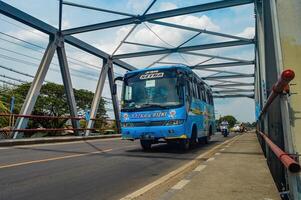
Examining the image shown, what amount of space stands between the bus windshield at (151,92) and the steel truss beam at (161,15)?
6336 mm

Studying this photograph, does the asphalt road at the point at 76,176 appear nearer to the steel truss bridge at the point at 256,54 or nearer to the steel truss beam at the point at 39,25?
the steel truss bridge at the point at 256,54

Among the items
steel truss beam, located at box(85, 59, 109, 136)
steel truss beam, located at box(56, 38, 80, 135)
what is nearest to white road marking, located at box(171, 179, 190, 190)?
steel truss beam, located at box(56, 38, 80, 135)

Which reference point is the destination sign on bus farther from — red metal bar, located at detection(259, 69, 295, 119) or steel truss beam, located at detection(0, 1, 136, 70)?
red metal bar, located at detection(259, 69, 295, 119)

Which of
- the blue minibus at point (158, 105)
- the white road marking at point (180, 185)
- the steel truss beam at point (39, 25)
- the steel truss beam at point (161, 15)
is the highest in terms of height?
the steel truss beam at point (161, 15)

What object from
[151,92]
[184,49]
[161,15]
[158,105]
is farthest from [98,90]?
[158,105]

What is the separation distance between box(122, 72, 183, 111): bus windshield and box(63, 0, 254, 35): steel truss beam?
634 centimetres

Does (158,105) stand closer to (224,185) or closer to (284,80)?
(224,185)

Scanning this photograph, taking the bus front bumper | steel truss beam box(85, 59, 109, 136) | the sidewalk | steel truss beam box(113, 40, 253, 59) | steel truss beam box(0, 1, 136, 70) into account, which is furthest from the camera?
steel truss beam box(85, 59, 109, 136)

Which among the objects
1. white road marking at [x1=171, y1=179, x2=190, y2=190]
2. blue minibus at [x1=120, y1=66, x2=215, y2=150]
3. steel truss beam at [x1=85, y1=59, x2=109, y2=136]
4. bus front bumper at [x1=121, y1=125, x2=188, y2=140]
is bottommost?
white road marking at [x1=171, y1=179, x2=190, y2=190]

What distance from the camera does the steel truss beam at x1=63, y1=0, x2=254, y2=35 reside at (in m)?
17.1

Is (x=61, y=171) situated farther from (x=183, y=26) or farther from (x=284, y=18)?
(x=183, y=26)

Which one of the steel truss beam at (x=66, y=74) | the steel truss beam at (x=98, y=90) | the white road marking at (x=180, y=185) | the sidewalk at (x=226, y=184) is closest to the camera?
the sidewalk at (x=226, y=184)

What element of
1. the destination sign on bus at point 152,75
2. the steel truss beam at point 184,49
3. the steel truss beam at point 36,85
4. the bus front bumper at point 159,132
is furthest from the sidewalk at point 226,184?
the steel truss beam at point 184,49

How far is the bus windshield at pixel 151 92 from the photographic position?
1205cm
